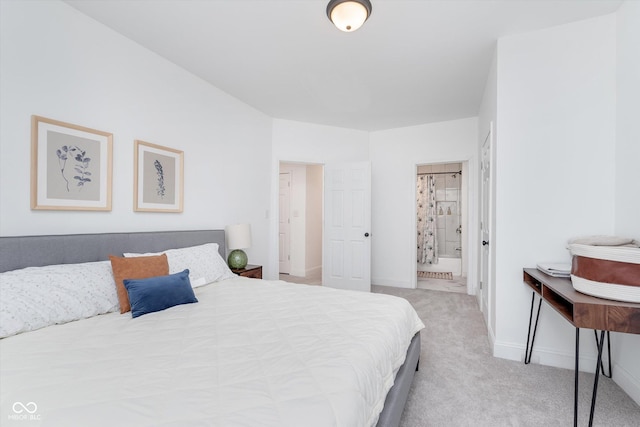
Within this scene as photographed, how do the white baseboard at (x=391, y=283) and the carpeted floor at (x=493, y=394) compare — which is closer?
the carpeted floor at (x=493, y=394)

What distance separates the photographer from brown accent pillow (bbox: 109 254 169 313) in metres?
1.84

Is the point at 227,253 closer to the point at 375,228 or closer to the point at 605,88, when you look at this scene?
the point at 375,228

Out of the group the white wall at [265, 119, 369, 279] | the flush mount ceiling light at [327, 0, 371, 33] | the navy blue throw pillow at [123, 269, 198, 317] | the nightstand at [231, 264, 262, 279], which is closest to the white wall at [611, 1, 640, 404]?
the flush mount ceiling light at [327, 0, 371, 33]

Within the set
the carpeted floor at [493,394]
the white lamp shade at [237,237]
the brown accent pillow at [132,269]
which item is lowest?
the carpeted floor at [493,394]

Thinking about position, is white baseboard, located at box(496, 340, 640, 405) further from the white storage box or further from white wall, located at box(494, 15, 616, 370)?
the white storage box

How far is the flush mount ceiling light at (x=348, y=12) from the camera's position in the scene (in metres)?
1.86

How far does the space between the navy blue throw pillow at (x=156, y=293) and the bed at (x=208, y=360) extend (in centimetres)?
5

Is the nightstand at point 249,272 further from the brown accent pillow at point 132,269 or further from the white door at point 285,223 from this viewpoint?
the white door at point 285,223

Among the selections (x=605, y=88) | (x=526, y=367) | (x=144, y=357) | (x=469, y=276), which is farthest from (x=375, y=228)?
(x=144, y=357)

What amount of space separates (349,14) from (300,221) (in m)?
4.09

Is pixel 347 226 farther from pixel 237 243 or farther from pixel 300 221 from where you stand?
pixel 237 243

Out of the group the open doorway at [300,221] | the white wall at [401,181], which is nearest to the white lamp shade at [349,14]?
the white wall at [401,181]

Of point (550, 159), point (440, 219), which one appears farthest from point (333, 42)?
point (440, 219)

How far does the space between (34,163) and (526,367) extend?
12.2ft
